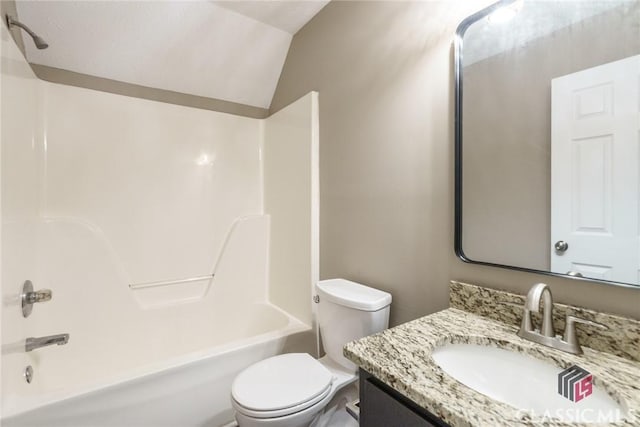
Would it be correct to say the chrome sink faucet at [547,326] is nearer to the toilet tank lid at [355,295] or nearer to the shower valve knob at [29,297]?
the toilet tank lid at [355,295]

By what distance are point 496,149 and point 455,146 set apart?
143 millimetres

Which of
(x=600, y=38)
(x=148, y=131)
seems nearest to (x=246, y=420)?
(x=600, y=38)

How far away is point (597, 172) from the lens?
81cm

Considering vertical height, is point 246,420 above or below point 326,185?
below

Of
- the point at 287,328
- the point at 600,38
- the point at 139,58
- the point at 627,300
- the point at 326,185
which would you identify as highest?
the point at 139,58

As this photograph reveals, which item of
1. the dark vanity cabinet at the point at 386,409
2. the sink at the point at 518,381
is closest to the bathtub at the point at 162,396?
the dark vanity cabinet at the point at 386,409

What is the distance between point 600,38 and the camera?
2.67 feet

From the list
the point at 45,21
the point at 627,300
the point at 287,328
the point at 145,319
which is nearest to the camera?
the point at 627,300

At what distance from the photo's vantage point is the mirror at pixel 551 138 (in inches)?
30.5

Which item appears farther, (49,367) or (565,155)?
(49,367)

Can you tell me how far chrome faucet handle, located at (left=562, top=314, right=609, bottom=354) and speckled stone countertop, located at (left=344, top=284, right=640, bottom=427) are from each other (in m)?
0.03

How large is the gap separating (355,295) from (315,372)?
39 centimetres

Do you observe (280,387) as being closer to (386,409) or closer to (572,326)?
(386,409)

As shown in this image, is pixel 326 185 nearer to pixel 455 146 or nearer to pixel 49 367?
pixel 455 146
